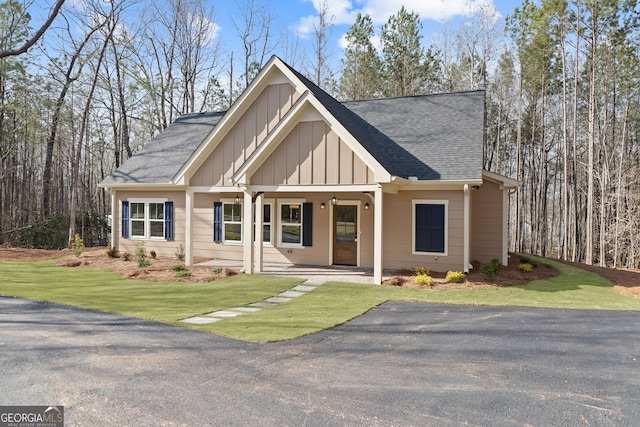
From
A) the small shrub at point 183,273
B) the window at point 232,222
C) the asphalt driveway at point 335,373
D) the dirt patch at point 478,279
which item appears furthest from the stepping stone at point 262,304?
the window at point 232,222

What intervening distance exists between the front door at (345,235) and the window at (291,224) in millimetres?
1266

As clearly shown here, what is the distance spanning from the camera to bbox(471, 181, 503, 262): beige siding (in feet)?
42.3

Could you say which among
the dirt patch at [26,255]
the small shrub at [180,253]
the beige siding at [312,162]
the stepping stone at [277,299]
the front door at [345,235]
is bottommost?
the stepping stone at [277,299]

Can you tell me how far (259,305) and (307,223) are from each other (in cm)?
537

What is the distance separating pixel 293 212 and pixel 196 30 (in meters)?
19.7

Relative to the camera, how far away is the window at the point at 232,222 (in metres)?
14.9

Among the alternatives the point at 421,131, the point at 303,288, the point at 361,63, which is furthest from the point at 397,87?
the point at 303,288

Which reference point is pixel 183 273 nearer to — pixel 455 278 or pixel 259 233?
pixel 259 233

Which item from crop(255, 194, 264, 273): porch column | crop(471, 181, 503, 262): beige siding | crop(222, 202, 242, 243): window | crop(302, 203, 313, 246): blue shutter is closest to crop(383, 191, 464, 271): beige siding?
crop(471, 181, 503, 262): beige siding

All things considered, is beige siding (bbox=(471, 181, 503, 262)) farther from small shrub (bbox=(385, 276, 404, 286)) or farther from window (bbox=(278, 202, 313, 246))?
window (bbox=(278, 202, 313, 246))

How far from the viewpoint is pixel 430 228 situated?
40.3 feet

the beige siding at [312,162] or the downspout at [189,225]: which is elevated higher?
the beige siding at [312,162]

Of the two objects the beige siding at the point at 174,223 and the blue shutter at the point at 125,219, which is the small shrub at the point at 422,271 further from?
the blue shutter at the point at 125,219

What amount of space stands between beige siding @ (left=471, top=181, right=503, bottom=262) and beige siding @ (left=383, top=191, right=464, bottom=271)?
150 cm
